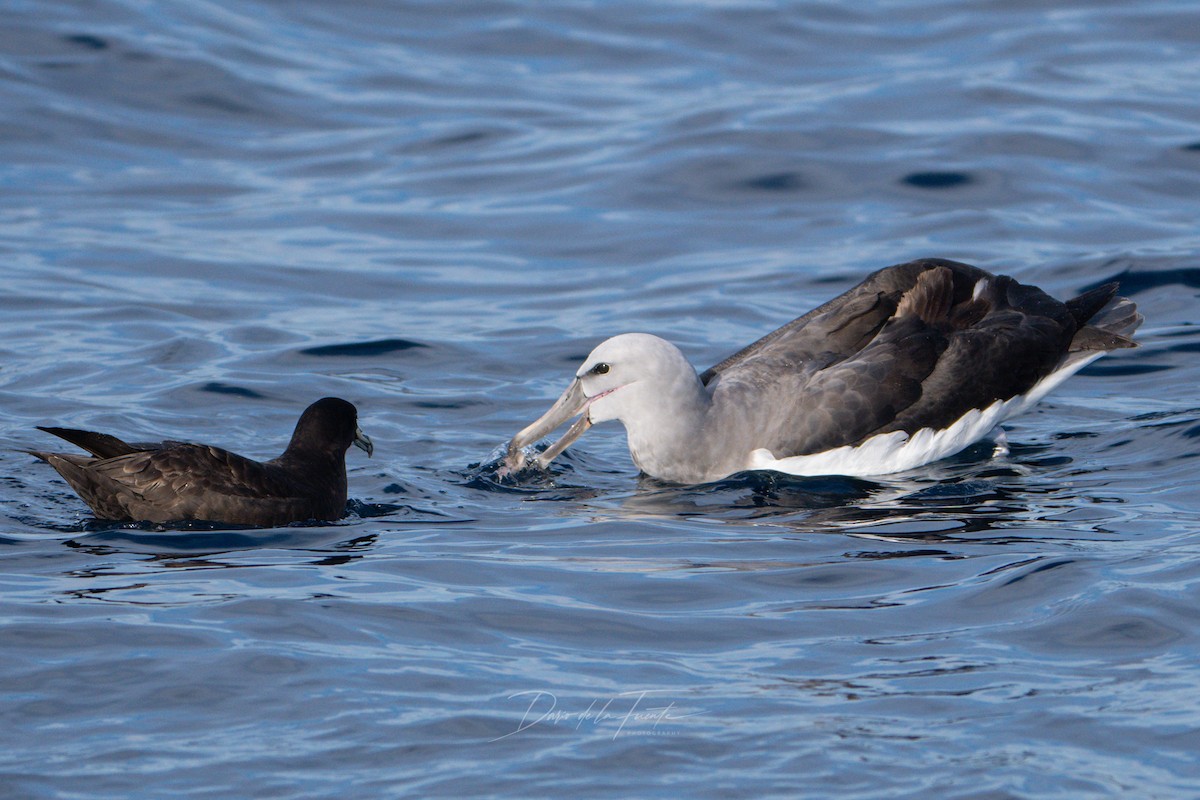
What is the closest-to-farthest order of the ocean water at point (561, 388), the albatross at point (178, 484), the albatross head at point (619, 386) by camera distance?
the ocean water at point (561, 388)
the albatross at point (178, 484)
the albatross head at point (619, 386)

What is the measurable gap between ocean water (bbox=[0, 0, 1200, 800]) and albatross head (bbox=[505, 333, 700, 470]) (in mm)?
321

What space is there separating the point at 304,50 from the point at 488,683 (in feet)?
55.9

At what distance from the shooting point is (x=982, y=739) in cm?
611

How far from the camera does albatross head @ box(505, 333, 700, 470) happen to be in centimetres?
1031

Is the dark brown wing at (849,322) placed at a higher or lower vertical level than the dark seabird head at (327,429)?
Result: higher

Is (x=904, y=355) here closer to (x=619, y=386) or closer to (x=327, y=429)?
(x=619, y=386)

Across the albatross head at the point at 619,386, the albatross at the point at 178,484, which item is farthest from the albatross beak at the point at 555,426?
the albatross at the point at 178,484

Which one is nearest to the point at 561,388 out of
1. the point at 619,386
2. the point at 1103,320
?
the point at 619,386

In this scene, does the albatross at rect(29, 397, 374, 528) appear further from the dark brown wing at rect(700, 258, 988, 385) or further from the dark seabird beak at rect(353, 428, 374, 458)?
the dark brown wing at rect(700, 258, 988, 385)

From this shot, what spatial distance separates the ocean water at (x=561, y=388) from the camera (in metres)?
6.31

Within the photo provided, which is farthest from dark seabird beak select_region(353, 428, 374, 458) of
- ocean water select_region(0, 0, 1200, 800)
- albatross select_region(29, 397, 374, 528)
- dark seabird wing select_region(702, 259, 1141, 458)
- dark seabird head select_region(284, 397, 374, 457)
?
dark seabird wing select_region(702, 259, 1141, 458)

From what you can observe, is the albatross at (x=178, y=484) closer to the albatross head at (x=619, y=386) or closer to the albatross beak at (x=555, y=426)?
the albatross beak at (x=555, y=426)

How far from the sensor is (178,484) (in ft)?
28.7

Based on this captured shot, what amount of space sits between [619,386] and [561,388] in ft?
7.29
